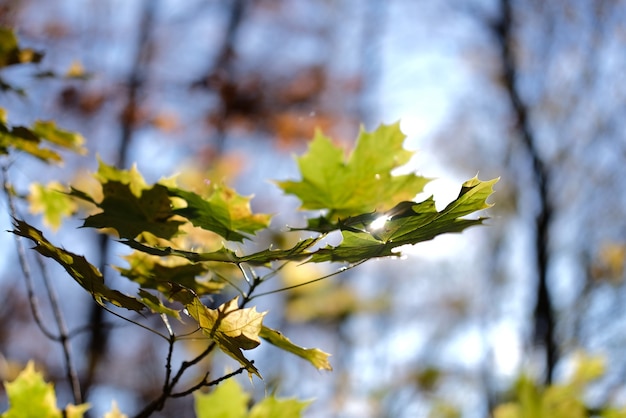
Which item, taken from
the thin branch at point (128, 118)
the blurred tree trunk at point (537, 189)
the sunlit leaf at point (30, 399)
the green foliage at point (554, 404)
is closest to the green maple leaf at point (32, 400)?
the sunlit leaf at point (30, 399)

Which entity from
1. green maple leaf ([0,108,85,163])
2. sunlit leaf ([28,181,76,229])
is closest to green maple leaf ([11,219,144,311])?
green maple leaf ([0,108,85,163])

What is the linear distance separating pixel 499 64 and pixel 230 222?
5777 mm

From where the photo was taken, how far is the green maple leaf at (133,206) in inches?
24.0

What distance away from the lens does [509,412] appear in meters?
1.10

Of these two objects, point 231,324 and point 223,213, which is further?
point 223,213

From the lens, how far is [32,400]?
0.62m

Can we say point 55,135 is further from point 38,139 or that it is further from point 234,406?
point 234,406

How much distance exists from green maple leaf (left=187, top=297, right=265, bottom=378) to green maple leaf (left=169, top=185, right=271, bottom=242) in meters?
0.12

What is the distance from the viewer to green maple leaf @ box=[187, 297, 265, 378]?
53 cm

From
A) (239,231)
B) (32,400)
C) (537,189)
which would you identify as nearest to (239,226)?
(239,231)

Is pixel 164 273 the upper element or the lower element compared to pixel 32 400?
upper

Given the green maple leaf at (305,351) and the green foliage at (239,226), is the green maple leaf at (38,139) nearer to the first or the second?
the green foliage at (239,226)

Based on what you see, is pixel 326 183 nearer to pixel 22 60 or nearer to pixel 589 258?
pixel 22 60

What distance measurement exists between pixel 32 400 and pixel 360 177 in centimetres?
43
